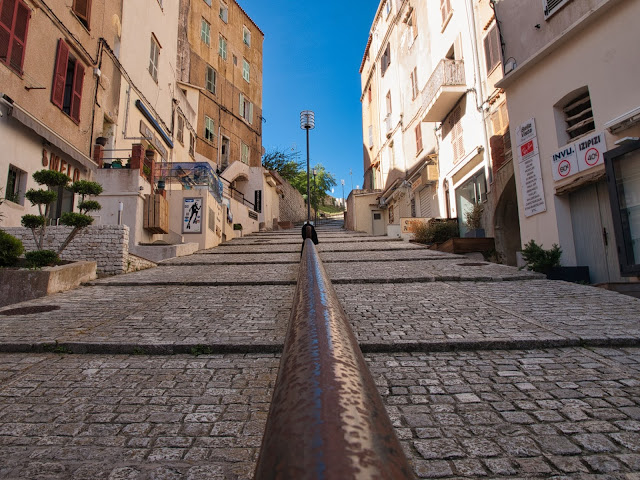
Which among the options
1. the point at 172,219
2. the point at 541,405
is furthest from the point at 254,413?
→ the point at 172,219

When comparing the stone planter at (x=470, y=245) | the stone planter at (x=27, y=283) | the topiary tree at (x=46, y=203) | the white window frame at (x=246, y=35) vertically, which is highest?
the white window frame at (x=246, y=35)

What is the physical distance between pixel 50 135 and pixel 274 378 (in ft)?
32.8

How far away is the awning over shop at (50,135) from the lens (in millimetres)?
8424

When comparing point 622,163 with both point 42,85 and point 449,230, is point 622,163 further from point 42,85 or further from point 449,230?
point 42,85

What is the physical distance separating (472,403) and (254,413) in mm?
1164

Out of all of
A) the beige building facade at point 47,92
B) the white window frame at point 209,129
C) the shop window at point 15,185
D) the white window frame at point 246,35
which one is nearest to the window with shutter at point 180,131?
the white window frame at point 209,129

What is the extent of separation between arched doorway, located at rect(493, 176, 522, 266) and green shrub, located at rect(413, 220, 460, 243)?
264 centimetres

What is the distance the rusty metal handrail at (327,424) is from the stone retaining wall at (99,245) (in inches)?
325

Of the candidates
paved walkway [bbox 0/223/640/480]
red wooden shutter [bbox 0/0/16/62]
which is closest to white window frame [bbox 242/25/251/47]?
red wooden shutter [bbox 0/0/16/62]

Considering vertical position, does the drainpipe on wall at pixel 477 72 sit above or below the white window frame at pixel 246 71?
below

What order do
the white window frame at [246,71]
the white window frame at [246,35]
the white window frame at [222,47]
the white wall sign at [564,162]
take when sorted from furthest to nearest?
the white window frame at [246,35], the white window frame at [246,71], the white window frame at [222,47], the white wall sign at [564,162]

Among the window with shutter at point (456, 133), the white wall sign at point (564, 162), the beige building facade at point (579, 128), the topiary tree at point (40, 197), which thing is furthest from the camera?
the window with shutter at point (456, 133)

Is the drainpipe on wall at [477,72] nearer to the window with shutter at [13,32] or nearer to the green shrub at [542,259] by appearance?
the green shrub at [542,259]

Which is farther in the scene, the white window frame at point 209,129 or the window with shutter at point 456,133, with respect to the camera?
the white window frame at point 209,129
